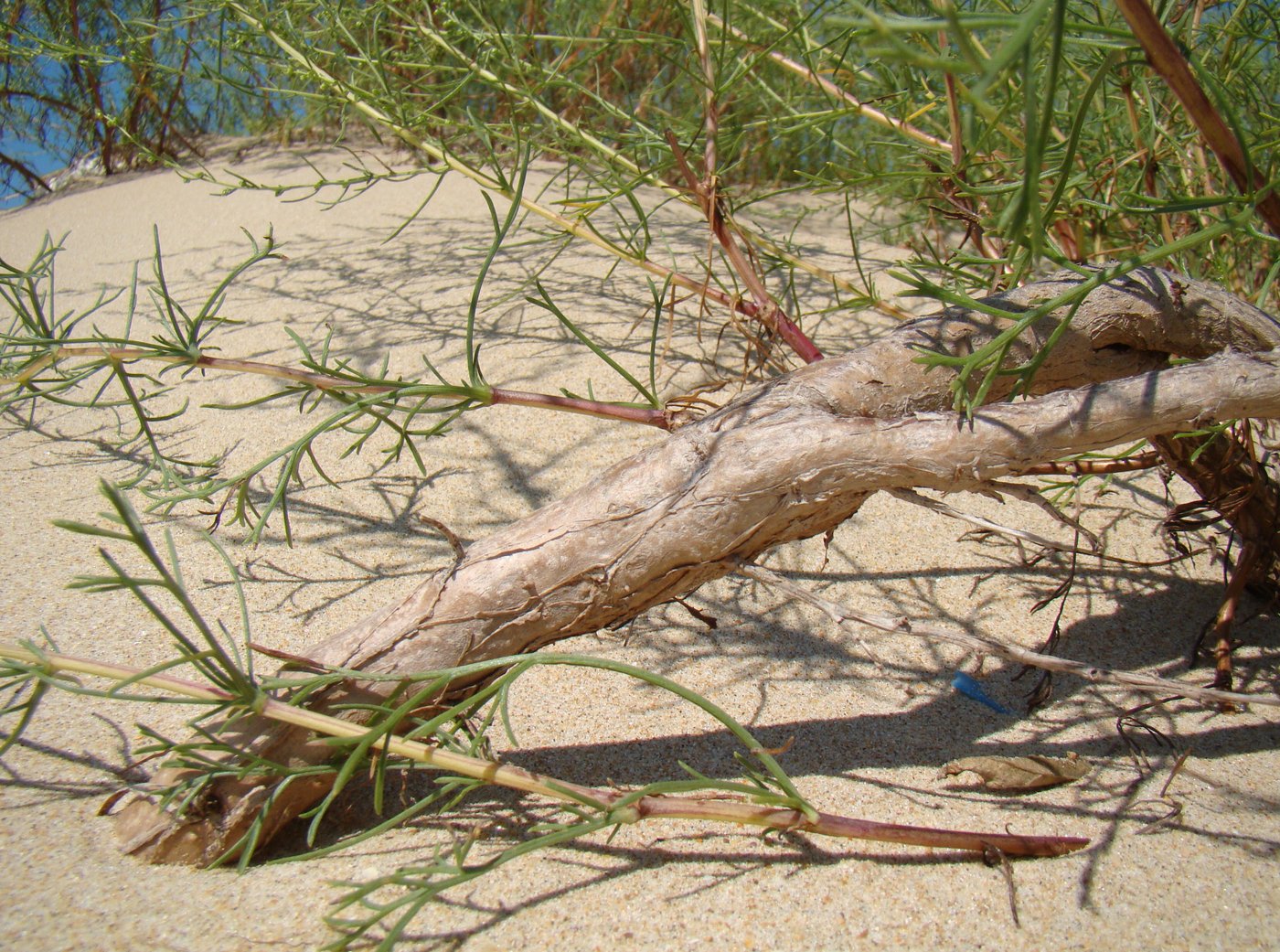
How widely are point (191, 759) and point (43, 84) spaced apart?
367 cm

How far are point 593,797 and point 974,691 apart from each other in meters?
0.64

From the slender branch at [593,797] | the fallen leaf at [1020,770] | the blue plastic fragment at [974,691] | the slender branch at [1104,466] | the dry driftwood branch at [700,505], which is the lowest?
the fallen leaf at [1020,770]

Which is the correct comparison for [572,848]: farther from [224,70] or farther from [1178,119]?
[224,70]

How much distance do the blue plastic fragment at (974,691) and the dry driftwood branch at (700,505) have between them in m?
0.39

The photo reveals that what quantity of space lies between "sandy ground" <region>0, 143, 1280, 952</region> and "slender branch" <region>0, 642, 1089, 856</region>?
1.2 inches

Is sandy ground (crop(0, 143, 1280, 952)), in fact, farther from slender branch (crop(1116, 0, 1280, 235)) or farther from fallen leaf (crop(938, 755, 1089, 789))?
slender branch (crop(1116, 0, 1280, 235))

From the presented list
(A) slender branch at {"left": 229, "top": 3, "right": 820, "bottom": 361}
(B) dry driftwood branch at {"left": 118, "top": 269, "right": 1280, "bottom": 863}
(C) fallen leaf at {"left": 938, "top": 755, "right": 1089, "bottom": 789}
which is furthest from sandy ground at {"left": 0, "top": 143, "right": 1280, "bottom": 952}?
(A) slender branch at {"left": 229, "top": 3, "right": 820, "bottom": 361}

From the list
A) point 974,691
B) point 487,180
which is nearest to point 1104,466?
point 974,691

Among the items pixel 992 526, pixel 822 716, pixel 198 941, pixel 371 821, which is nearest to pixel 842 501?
pixel 992 526

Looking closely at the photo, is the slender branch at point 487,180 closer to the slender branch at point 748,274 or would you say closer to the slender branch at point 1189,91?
the slender branch at point 748,274

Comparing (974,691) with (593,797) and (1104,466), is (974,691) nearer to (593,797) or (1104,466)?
(1104,466)

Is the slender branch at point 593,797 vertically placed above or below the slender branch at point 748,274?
below

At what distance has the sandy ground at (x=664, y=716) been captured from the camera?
35.4 inches

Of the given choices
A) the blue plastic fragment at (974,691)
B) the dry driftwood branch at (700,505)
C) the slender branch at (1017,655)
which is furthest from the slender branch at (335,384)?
the blue plastic fragment at (974,691)
